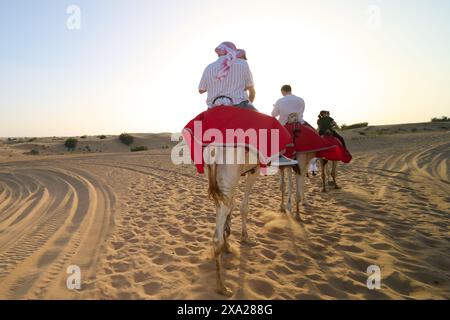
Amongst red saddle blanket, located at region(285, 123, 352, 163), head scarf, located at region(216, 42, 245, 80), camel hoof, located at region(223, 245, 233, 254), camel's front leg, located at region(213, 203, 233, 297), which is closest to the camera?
camel's front leg, located at region(213, 203, 233, 297)

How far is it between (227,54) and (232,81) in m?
0.39

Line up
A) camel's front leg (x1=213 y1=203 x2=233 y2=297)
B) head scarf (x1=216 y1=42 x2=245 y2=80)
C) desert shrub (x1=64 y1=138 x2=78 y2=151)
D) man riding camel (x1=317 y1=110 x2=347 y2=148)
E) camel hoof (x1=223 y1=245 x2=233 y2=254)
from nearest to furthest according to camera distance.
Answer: camel's front leg (x1=213 y1=203 x2=233 y2=297), head scarf (x1=216 y1=42 x2=245 y2=80), camel hoof (x1=223 y1=245 x2=233 y2=254), man riding camel (x1=317 y1=110 x2=347 y2=148), desert shrub (x1=64 y1=138 x2=78 y2=151)

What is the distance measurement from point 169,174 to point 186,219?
787cm

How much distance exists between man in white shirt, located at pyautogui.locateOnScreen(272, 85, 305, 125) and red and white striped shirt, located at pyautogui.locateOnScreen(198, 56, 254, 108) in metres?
2.59

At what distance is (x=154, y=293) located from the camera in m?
3.85

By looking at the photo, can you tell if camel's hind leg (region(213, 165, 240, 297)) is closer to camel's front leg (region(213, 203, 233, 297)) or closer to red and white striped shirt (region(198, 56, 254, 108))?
camel's front leg (region(213, 203, 233, 297))

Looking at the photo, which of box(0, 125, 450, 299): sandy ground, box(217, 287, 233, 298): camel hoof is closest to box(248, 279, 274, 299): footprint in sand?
box(0, 125, 450, 299): sandy ground

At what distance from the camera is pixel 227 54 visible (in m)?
4.49

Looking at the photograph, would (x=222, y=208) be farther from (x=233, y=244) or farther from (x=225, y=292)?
(x=233, y=244)

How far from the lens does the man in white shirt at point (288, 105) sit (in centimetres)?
697

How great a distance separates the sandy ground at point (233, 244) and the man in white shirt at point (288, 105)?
2.18 m

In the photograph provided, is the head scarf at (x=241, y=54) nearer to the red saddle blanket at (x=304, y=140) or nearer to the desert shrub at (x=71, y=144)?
the red saddle blanket at (x=304, y=140)

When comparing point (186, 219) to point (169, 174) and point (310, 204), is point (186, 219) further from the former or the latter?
point (169, 174)

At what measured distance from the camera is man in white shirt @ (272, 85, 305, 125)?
697 centimetres
